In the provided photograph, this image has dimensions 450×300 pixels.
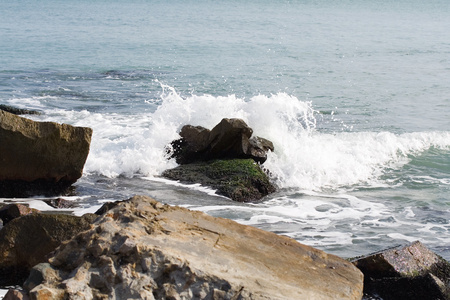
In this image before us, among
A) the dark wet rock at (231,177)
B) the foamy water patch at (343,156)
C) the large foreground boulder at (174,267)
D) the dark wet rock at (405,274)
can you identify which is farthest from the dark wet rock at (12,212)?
the foamy water patch at (343,156)

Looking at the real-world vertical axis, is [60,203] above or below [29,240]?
below

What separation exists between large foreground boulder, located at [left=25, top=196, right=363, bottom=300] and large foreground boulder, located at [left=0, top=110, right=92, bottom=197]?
3515 mm

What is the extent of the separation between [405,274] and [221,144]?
16.0 feet

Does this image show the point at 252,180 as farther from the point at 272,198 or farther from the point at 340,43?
the point at 340,43

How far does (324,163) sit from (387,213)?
242 centimetres

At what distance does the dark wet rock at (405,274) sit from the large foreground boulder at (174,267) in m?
0.78

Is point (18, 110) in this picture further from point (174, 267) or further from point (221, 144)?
point (174, 267)

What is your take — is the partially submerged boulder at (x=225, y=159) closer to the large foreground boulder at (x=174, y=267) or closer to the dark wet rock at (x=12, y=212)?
the dark wet rock at (x=12, y=212)

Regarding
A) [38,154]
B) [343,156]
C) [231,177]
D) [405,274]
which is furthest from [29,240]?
[343,156]

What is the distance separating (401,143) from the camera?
1307 centimetres

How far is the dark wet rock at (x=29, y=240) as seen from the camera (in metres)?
5.23

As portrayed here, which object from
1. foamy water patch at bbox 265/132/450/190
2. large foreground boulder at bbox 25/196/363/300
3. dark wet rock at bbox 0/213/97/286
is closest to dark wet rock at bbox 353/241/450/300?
large foreground boulder at bbox 25/196/363/300

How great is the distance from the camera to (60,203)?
8062mm

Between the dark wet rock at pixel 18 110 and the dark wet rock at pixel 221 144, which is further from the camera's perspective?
the dark wet rock at pixel 18 110
